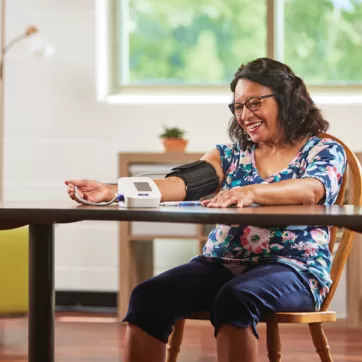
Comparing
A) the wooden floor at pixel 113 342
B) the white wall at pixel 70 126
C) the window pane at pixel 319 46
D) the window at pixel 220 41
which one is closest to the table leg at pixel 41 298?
the wooden floor at pixel 113 342

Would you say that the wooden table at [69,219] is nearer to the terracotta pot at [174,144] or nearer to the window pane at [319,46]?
the terracotta pot at [174,144]

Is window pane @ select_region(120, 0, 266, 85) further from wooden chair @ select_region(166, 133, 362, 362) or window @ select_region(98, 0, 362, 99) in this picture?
wooden chair @ select_region(166, 133, 362, 362)

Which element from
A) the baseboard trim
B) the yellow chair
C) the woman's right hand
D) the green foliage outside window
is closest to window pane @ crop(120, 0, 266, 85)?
the green foliage outside window

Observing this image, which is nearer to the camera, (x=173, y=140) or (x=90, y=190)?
(x=90, y=190)

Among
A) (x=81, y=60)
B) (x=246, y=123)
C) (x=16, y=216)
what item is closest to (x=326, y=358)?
(x=246, y=123)

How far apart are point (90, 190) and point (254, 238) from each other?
44cm

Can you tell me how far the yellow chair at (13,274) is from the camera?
343 centimetres

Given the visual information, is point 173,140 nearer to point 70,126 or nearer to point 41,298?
point 70,126

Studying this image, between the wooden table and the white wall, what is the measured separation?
2524 mm

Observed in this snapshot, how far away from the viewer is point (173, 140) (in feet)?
13.9

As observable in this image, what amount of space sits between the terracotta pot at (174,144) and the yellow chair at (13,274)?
1.02 m

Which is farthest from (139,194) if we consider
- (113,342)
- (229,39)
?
(229,39)

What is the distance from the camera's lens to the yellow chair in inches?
135

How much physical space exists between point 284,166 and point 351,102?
2.36 meters
